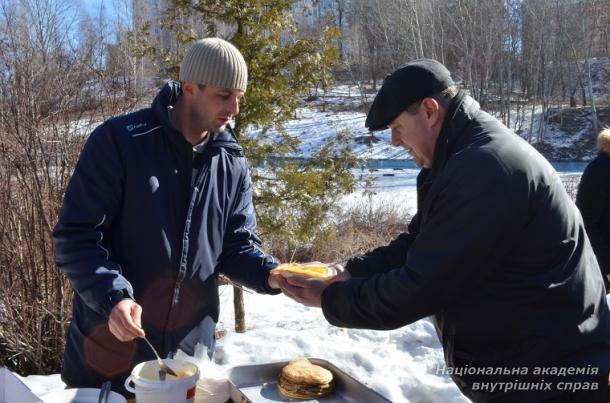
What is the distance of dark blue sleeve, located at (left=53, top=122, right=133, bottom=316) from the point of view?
2.29 meters

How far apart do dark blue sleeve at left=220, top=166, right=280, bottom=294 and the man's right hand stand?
0.76m

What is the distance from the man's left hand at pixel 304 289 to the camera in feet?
8.37

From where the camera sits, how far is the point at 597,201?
4.45 meters

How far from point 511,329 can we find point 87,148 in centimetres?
176

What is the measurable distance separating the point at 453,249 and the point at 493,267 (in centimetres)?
15

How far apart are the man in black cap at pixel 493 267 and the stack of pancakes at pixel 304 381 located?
27 centimetres

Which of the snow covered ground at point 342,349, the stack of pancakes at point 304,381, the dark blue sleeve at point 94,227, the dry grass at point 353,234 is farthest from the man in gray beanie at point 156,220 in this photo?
the dry grass at point 353,234

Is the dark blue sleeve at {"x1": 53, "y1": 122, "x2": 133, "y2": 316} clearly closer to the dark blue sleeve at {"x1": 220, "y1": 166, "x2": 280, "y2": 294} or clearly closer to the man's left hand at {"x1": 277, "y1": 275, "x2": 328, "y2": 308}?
the dark blue sleeve at {"x1": 220, "y1": 166, "x2": 280, "y2": 294}

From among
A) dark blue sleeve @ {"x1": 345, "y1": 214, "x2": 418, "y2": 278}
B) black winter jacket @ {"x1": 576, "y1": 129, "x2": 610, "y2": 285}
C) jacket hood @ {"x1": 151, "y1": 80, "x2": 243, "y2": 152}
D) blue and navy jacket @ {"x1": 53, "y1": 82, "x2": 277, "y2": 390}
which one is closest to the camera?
blue and navy jacket @ {"x1": 53, "y1": 82, "x2": 277, "y2": 390}

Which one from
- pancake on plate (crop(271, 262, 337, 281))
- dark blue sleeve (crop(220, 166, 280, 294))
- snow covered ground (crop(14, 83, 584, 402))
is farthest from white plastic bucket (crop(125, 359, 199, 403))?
snow covered ground (crop(14, 83, 584, 402))

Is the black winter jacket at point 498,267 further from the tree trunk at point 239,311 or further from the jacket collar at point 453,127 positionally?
the tree trunk at point 239,311

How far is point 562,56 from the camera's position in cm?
3412

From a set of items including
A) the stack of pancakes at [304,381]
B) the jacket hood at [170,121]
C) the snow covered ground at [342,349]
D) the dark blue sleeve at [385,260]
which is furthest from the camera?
the snow covered ground at [342,349]

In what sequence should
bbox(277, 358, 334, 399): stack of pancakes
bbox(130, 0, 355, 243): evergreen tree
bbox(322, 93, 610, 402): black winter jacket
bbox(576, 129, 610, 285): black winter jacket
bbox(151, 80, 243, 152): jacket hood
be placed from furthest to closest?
bbox(130, 0, 355, 243): evergreen tree < bbox(576, 129, 610, 285): black winter jacket < bbox(151, 80, 243, 152): jacket hood < bbox(277, 358, 334, 399): stack of pancakes < bbox(322, 93, 610, 402): black winter jacket
